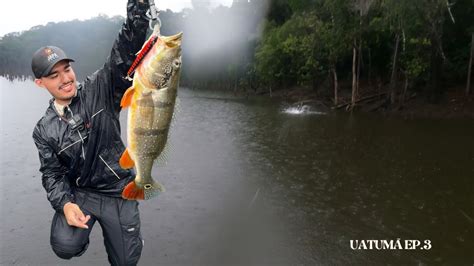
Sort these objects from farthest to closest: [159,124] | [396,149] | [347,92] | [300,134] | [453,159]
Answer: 1. [347,92]
2. [300,134]
3. [396,149]
4. [453,159]
5. [159,124]

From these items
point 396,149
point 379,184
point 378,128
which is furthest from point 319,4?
point 379,184

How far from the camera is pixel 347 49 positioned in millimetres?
29656

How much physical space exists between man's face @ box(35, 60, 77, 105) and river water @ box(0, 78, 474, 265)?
3.49m

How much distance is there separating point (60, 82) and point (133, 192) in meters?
1.15

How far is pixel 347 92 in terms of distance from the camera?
1359 inches

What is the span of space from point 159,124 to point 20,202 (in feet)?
23.2

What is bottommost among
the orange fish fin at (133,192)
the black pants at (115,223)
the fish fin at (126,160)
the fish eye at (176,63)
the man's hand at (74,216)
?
the black pants at (115,223)

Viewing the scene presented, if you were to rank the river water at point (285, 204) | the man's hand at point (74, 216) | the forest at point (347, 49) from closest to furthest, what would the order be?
1. the man's hand at point (74, 216)
2. the river water at point (285, 204)
3. the forest at point (347, 49)

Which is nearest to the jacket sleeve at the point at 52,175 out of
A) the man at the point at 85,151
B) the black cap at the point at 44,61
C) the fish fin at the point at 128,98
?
the man at the point at 85,151

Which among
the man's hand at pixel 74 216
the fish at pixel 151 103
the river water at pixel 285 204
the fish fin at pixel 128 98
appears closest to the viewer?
the fish at pixel 151 103

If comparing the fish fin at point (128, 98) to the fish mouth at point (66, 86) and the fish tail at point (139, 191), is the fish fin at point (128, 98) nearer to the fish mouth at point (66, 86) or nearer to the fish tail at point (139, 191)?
the fish tail at point (139, 191)

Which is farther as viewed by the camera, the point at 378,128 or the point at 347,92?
the point at 347,92

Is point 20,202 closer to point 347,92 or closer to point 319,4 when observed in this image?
point 319,4

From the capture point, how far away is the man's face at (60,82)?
3.28 m
